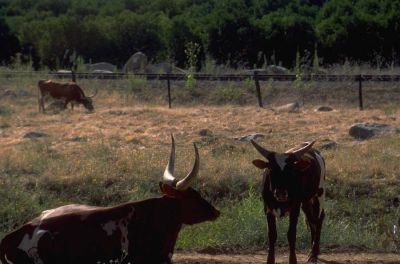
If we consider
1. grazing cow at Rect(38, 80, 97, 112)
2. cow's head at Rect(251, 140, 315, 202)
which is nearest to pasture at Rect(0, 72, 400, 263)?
grazing cow at Rect(38, 80, 97, 112)

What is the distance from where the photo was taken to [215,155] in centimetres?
1867

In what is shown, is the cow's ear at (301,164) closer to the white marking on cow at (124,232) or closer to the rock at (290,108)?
the white marking on cow at (124,232)

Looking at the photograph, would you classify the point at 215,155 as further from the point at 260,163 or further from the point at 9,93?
the point at 9,93

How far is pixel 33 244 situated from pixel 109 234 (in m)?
0.71

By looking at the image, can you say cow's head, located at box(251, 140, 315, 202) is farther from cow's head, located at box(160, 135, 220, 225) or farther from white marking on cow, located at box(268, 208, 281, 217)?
cow's head, located at box(160, 135, 220, 225)

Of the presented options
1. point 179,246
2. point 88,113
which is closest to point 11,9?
point 88,113

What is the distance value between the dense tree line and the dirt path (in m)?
28.7

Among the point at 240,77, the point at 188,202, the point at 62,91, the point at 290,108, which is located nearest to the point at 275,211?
the point at 188,202

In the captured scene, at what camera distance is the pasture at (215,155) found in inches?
528

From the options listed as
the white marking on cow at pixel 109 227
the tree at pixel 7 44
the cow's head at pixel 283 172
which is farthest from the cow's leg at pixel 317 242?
the tree at pixel 7 44

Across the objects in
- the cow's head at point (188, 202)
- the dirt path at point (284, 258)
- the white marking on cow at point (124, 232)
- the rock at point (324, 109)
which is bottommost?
the dirt path at point (284, 258)

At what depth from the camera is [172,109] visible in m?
27.8

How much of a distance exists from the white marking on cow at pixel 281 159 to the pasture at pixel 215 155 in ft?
6.76

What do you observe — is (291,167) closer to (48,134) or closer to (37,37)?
(48,134)
